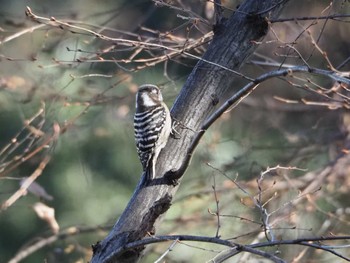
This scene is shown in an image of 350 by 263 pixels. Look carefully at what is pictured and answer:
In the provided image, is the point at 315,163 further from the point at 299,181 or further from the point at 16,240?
the point at 16,240

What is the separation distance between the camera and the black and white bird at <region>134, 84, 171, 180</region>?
4172 millimetres

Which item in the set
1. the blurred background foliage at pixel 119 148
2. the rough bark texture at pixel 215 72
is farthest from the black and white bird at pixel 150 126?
the blurred background foliage at pixel 119 148

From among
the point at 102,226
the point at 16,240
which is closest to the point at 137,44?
the point at 102,226

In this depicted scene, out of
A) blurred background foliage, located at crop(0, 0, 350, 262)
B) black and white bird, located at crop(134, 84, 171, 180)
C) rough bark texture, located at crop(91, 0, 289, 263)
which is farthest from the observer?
blurred background foliage, located at crop(0, 0, 350, 262)

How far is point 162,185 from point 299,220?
3445 mm

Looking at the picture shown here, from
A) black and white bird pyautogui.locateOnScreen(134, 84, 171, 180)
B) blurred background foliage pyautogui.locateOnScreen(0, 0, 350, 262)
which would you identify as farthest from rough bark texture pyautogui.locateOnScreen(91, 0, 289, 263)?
blurred background foliage pyautogui.locateOnScreen(0, 0, 350, 262)

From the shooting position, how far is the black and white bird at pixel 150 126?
164 inches

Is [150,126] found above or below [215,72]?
below

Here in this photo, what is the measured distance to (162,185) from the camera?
3.83 metres

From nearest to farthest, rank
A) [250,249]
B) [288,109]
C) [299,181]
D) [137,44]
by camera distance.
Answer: [250,249] < [137,44] < [299,181] < [288,109]

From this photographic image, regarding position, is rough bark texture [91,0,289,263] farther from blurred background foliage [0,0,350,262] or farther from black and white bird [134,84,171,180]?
blurred background foliage [0,0,350,262]

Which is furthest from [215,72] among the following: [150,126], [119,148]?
[119,148]

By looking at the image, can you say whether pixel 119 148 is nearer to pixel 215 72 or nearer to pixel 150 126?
pixel 150 126

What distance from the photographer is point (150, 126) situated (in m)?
4.77
